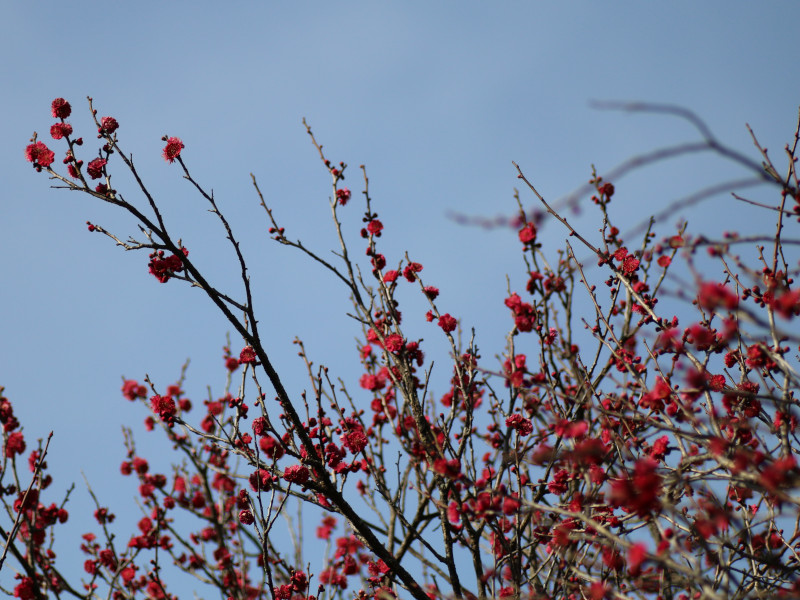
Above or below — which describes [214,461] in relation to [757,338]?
above

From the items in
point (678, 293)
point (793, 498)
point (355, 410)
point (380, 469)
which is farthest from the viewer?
point (380, 469)

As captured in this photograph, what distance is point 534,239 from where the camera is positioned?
4637 mm

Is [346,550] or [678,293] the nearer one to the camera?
[678,293]

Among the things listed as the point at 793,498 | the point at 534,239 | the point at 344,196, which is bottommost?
the point at 793,498

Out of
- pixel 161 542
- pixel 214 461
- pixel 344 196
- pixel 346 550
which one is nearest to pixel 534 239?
pixel 344 196

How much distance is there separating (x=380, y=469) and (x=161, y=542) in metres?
3.60

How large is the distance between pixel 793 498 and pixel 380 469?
144 inches

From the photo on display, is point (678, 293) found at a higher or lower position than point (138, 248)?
lower

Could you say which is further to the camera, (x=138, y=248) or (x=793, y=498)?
(x=138, y=248)

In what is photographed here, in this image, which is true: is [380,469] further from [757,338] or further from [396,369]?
[757,338]

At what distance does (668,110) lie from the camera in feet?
6.42

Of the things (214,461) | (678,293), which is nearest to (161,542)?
(214,461)

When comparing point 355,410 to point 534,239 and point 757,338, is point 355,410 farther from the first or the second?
point 757,338

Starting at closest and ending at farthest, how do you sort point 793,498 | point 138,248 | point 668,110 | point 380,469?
point 668,110
point 793,498
point 138,248
point 380,469
